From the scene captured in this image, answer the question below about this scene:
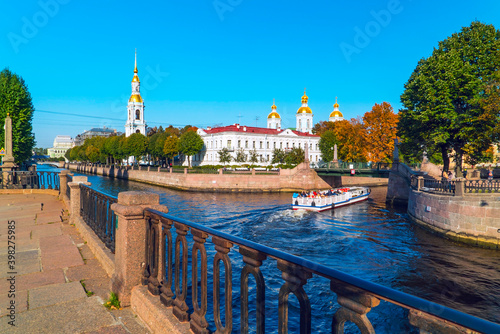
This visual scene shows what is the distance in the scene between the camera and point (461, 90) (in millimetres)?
27203

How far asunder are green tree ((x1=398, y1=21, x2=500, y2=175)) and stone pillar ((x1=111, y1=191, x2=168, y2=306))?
2878cm

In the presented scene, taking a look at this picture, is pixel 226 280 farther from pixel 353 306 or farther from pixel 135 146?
pixel 135 146

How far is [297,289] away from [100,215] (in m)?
5.40

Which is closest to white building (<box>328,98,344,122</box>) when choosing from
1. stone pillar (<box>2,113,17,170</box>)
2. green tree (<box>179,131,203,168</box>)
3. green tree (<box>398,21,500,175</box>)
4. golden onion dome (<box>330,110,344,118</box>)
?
golden onion dome (<box>330,110,344,118</box>)

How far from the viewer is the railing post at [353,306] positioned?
1.60 meters

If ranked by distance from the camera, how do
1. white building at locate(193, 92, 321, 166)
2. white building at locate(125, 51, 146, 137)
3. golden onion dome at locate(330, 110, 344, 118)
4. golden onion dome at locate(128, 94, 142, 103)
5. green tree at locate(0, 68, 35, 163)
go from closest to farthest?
green tree at locate(0, 68, 35, 163) < white building at locate(193, 92, 321, 166) < white building at locate(125, 51, 146, 137) < golden onion dome at locate(128, 94, 142, 103) < golden onion dome at locate(330, 110, 344, 118)

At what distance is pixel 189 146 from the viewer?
234 feet

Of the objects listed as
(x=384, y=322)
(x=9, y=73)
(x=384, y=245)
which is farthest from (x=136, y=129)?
(x=384, y=322)

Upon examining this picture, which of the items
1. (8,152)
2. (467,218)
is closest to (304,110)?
(467,218)

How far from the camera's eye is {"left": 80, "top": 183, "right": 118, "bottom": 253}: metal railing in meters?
5.55

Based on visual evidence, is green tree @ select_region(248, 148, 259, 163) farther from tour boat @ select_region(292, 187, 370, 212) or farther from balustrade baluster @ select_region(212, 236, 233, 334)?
balustrade baluster @ select_region(212, 236, 233, 334)

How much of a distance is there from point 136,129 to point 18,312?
4006 inches

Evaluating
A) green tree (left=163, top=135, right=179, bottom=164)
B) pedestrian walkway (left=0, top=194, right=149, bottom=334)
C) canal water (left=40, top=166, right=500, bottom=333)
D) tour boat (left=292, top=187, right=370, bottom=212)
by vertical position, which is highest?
green tree (left=163, top=135, right=179, bottom=164)

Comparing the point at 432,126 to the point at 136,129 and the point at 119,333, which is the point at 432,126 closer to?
the point at 119,333
